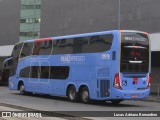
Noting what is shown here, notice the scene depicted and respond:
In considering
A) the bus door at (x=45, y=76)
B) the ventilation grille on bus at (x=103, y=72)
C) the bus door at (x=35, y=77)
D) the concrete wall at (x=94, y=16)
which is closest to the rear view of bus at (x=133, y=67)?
the ventilation grille on bus at (x=103, y=72)

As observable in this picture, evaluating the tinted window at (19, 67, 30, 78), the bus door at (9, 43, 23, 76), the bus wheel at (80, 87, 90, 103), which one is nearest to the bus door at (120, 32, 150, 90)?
the bus wheel at (80, 87, 90, 103)

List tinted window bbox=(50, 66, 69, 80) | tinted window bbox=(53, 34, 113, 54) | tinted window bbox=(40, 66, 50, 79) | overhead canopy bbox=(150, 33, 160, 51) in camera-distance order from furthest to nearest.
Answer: overhead canopy bbox=(150, 33, 160, 51) < tinted window bbox=(40, 66, 50, 79) < tinted window bbox=(50, 66, 69, 80) < tinted window bbox=(53, 34, 113, 54)

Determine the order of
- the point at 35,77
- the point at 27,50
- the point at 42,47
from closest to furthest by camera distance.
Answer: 1. the point at 42,47
2. the point at 35,77
3. the point at 27,50

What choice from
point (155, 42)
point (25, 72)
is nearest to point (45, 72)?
point (25, 72)

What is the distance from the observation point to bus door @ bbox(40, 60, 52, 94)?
26172 mm

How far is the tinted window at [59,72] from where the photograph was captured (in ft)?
80.2

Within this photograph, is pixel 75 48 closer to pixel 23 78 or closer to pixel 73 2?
pixel 23 78

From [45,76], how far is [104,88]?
20.2ft

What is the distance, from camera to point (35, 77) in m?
27.8

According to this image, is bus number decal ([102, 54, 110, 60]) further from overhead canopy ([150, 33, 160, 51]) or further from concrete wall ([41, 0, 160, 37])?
concrete wall ([41, 0, 160, 37])

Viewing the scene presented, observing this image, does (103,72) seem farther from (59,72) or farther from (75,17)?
(75,17)

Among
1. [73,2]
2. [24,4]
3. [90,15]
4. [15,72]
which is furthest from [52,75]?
[24,4]

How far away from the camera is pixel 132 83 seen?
21234 mm

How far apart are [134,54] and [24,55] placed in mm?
10109
